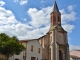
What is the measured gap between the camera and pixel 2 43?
25984 mm

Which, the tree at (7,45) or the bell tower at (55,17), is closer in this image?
the tree at (7,45)

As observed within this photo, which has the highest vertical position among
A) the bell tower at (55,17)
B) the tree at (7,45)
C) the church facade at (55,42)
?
the bell tower at (55,17)

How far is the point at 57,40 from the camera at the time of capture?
2082 inches

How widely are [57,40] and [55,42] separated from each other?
4.27ft

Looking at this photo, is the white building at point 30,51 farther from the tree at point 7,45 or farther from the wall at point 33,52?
the tree at point 7,45

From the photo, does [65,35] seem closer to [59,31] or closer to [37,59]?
[59,31]

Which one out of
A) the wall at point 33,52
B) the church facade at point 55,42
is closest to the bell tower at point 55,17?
the church facade at point 55,42

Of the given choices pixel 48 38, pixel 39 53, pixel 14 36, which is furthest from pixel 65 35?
pixel 14 36

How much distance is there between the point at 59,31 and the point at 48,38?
483cm

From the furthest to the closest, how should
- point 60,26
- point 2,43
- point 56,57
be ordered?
point 60,26 → point 56,57 → point 2,43

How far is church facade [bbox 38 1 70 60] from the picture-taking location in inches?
2013

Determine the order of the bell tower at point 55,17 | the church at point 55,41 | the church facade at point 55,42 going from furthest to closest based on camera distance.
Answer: the bell tower at point 55,17
the church facade at point 55,42
the church at point 55,41

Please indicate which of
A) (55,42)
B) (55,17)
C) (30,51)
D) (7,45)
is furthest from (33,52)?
(55,17)

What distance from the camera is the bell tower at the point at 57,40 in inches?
2008
